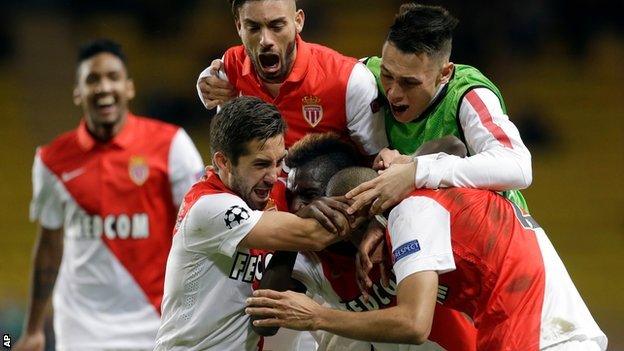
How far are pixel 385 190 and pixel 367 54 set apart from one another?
7094mm

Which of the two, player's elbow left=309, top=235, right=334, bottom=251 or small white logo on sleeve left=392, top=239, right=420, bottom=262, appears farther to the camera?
player's elbow left=309, top=235, right=334, bottom=251

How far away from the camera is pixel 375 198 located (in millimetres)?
4070

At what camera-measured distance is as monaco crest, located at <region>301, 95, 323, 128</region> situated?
16.1 feet

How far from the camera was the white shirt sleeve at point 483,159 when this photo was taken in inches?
161

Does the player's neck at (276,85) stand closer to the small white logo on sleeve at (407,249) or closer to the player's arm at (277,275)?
the player's arm at (277,275)

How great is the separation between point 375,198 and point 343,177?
9.7 inches

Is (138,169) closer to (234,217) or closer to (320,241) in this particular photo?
(234,217)

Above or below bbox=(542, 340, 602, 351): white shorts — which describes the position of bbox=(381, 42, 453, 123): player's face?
above

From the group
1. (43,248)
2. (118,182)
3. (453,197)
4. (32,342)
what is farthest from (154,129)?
(453,197)

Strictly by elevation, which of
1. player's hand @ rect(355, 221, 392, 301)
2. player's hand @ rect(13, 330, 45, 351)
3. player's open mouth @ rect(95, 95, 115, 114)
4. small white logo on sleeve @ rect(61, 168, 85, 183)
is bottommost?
player's hand @ rect(13, 330, 45, 351)

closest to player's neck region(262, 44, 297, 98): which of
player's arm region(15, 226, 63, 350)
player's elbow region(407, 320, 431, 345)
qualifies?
player's elbow region(407, 320, 431, 345)

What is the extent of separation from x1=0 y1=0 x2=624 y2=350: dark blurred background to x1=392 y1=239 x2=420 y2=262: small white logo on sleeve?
6.73 metres

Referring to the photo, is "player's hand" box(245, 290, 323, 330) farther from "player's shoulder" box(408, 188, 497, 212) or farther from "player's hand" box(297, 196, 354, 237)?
"player's shoulder" box(408, 188, 497, 212)

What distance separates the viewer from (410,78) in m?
4.40
